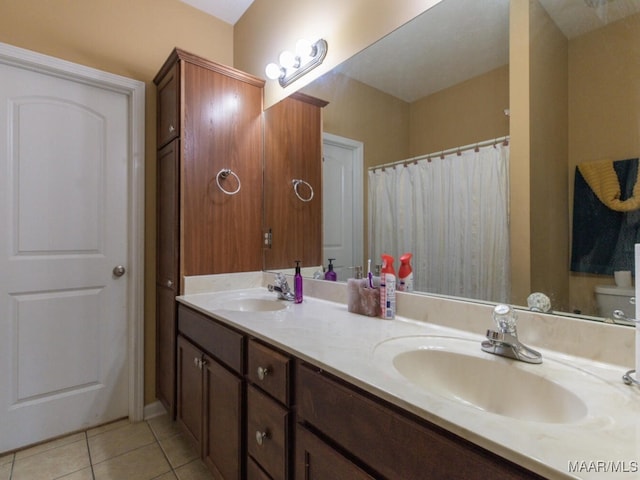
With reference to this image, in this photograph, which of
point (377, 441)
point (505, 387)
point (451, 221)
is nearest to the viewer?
point (377, 441)

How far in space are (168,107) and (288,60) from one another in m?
0.74

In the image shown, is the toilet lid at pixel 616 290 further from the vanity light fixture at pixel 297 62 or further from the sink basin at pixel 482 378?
the vanity light fixture at pixel 297 62

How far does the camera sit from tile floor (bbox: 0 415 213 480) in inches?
57.6

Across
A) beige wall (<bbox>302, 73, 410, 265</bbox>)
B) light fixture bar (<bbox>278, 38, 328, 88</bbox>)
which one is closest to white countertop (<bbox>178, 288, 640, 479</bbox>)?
beige wall (<bbox>302, 73, 410, 265</bbox>)

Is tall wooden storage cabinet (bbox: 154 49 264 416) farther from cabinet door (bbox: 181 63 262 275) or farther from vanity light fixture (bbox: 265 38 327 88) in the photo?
vanity light fixture (bbox: 265 38 327 88)

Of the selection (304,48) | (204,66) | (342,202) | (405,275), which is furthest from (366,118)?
(204,66)

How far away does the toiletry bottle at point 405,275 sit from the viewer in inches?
47.8

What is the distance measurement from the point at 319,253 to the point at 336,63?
94 cm

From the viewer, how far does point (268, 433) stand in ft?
3.14

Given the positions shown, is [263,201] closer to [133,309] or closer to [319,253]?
[319,253]

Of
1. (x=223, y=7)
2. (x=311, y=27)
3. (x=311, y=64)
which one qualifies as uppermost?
(x=223, y=7)

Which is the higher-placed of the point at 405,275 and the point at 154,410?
the point at 405,275

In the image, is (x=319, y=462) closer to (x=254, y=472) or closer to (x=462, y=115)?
(x=254, y=472)
